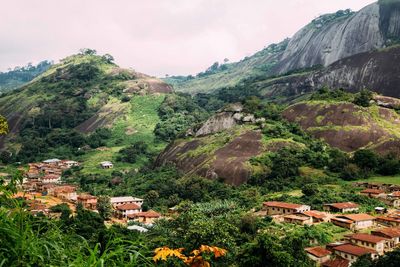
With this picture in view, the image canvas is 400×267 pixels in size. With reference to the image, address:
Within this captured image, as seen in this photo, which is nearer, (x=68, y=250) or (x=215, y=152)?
(x=68, y=250)

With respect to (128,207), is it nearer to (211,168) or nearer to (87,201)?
(87,201)

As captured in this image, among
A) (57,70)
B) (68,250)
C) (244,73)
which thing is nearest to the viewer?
(68,250)

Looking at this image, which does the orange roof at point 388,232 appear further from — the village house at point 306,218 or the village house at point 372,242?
the village house at point 306,218

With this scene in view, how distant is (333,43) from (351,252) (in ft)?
310

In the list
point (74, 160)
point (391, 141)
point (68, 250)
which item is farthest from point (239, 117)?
point (68, 250)

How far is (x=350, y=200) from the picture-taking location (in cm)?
3662

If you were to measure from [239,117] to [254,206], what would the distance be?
20.8 meters

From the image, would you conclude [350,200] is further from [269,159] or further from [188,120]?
[188,120]

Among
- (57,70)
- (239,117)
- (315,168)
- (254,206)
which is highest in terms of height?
(57,70)

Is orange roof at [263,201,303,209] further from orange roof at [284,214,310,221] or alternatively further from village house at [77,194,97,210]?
village house at [77,194,97,210]

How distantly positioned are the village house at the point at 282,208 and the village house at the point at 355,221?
3347mm

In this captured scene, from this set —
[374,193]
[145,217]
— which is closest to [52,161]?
[145,217]

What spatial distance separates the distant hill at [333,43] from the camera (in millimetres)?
98312

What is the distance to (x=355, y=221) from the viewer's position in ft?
99.7
